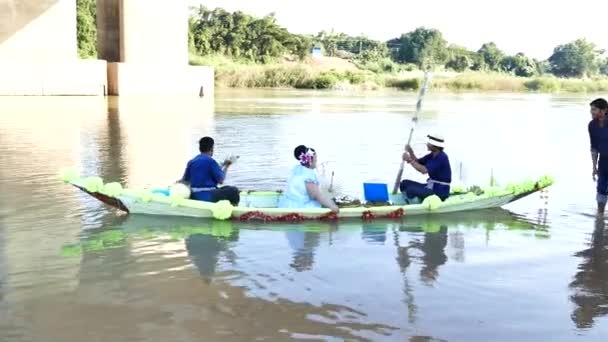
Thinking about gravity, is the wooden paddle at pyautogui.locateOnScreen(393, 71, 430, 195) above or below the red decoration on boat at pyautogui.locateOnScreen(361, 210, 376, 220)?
above

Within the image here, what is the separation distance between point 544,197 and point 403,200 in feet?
7.94

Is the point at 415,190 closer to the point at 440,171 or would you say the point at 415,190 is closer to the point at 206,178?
the point at 440,171

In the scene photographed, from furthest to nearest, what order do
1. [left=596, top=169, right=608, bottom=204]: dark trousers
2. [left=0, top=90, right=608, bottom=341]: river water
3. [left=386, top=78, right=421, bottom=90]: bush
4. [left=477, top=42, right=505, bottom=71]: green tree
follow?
[left=477, top=42, right=505, bottom=71]: green tree
[left=386, top=78, right=421, bottom=90]: bush
[left=596, top=169, right=608, bottom=204]: dark trousers
[left=0, top=90, right=608, bottom=341]: river water

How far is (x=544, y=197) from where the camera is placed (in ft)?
34.1

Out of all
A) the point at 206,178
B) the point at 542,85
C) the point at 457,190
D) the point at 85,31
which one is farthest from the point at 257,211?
the point at 542,85

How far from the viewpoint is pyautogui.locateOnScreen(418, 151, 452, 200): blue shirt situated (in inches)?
353

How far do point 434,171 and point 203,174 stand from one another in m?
2.93

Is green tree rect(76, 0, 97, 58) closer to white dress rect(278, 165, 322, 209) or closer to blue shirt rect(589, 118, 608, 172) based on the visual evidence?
white dress rect(278, 165, 322, 209)

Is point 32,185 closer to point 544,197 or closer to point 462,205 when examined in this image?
point 462,205

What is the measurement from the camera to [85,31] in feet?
165

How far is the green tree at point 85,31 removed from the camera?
49.7m

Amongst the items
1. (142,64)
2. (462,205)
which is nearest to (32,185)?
(462,205)

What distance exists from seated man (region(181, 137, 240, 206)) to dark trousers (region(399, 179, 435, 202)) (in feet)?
7.55

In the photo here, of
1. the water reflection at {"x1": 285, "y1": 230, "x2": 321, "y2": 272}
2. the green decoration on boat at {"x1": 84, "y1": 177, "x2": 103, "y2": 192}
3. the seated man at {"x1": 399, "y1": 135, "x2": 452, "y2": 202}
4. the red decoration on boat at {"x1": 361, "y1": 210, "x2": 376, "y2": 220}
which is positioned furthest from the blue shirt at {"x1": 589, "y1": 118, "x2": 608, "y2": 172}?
the green decoration on boat at {"x1": 84, "y1": 177, "x2": 103, "y2": 192}
